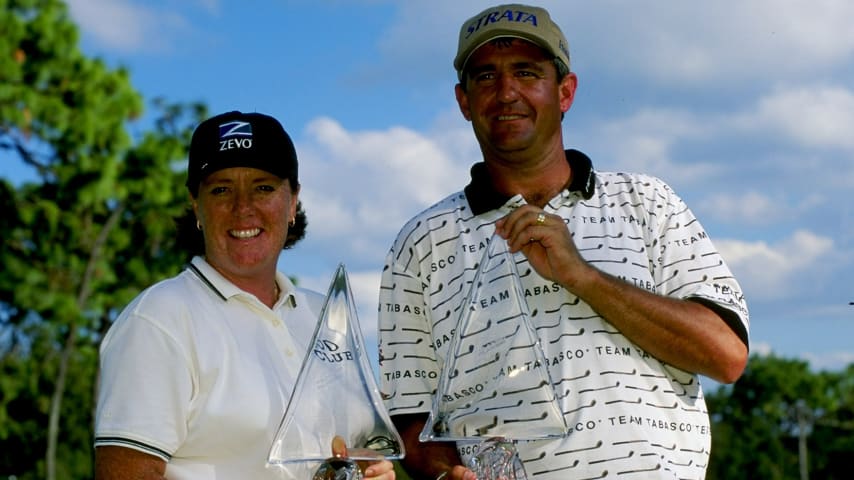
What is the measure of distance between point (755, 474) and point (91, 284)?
177 ft

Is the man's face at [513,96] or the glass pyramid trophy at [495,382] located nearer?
the glass pyramid trophy at [495,382]

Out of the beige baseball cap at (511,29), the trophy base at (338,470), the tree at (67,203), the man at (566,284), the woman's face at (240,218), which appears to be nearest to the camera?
the trophy base at (338,470)

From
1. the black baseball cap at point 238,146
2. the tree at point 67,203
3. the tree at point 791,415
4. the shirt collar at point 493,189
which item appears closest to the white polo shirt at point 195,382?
the black baseball cap at point 238,146

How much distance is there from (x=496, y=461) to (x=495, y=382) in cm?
24

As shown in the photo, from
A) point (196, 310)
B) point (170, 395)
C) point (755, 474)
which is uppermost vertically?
point (755, 474)

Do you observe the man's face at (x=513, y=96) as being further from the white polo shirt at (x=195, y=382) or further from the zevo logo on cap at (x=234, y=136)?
the white polo shirt at (x=195, y=382)

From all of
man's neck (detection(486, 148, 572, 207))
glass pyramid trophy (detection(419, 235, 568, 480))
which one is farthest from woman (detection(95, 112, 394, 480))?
man's neck (detection(486, 148, 572, 207))

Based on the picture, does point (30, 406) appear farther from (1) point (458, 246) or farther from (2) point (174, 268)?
(1) point (458, 246)

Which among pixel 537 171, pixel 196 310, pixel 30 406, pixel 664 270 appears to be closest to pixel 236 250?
pixel 196 310

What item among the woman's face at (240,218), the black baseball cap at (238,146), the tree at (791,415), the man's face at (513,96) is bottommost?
the woman's face at (240,218)

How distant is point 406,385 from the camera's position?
3852mm

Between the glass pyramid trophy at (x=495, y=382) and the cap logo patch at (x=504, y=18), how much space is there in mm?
926

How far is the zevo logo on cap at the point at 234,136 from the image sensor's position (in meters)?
3.64

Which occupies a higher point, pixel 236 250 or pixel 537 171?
pixel 537 171
